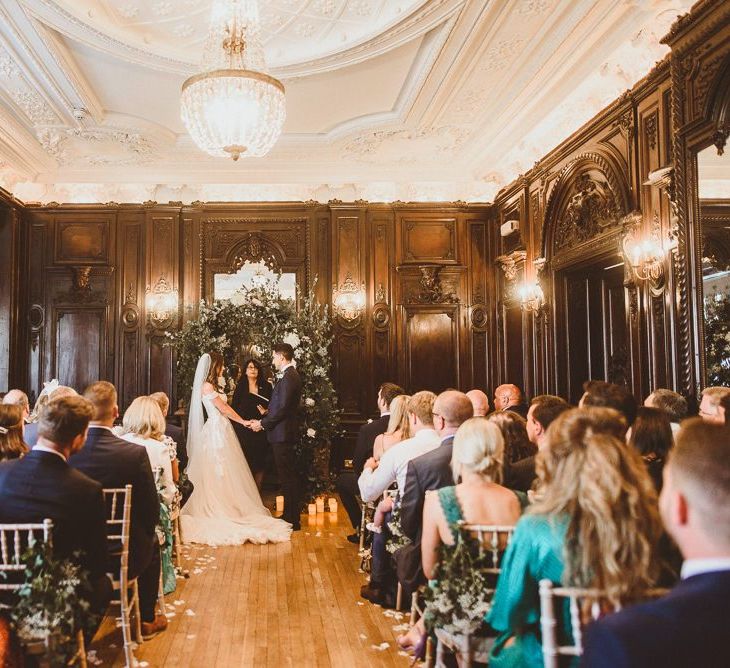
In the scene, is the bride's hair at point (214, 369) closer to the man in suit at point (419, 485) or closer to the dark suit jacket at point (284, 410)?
the dark suit jacket at point (284, 410)

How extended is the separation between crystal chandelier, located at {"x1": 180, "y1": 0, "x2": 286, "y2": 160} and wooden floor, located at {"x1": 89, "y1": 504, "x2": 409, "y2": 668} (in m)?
3.26

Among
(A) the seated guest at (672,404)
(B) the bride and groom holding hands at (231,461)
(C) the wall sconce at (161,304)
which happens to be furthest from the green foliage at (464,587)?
(C) the wall sconce at (161,304)

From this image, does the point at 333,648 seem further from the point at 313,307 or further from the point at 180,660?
the point at 313,307

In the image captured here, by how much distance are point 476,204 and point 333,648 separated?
6.98 metres

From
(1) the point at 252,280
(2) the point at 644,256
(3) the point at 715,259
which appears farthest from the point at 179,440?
(3) the point at 715,259

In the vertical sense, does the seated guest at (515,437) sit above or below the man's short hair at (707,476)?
below

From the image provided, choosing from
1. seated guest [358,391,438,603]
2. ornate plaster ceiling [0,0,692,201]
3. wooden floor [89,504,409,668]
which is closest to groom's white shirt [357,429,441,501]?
seated guest [358,391,438,603]

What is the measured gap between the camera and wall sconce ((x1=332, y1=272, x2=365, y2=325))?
9312 mm

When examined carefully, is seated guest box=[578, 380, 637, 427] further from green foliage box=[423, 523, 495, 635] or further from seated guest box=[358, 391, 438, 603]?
green foliage box=[423, 523, 495, 635]

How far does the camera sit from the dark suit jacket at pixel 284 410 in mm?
7047

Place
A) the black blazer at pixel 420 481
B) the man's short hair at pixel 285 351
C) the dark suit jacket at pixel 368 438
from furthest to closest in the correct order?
1. the man's short hair at pixel 285 351
2. the dark suit jacket at pixel 368 438
3. the black blazer at pixel 420 481

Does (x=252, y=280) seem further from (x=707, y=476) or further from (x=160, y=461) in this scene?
(x=707, y=476)

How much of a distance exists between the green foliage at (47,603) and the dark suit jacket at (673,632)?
2137mm

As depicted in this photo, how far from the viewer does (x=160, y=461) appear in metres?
4.59
